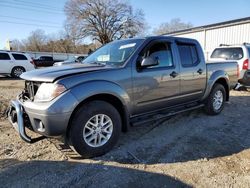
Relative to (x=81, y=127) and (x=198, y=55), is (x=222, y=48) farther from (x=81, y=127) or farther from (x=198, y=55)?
(x=81, y=127)

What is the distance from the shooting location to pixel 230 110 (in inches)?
259

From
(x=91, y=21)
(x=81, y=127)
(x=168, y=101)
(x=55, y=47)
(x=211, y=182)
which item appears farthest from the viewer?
(x=55, y=47)

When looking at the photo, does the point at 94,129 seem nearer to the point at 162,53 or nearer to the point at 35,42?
the point at 162,53

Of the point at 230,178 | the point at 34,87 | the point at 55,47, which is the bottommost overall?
the point at 230,178

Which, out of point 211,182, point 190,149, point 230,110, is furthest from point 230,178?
point 230,110

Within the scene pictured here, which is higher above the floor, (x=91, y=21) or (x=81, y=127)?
(x=91, y=21)

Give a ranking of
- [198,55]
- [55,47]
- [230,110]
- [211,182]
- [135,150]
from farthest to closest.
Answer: [55,47], [230,110], [198,55], [135,150], [211,182]

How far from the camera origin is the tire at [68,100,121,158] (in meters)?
3.46

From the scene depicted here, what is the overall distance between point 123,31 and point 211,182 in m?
43.2

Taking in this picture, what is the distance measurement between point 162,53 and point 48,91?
92.0 inches

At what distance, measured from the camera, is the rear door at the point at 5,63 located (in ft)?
50.0

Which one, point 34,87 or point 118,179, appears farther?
point 34,87

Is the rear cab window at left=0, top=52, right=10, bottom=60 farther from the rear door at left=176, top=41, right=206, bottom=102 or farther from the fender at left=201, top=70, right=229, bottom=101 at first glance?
the fender at left=201, top=70, right=229, bottom=101

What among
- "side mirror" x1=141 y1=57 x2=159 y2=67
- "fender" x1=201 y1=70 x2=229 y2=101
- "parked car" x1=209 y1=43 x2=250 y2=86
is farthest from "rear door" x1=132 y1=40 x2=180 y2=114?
"parked car" x1=209 y1=43 x2=250 y2=86
